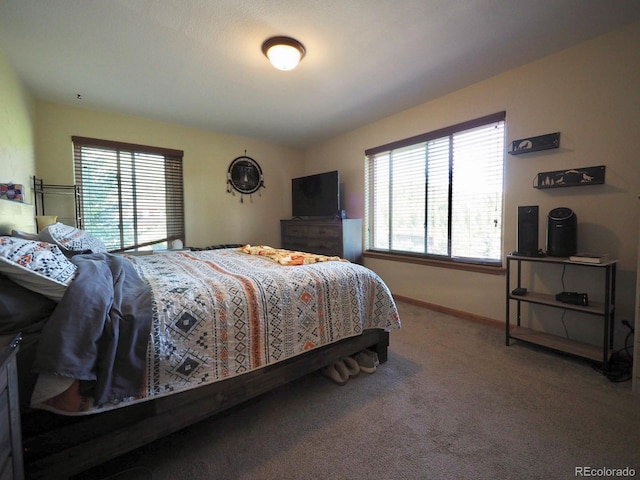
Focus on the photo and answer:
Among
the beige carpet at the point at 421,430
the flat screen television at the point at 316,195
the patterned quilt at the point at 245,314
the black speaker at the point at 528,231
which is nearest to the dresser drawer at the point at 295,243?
the flat screen television at the point at 316,195

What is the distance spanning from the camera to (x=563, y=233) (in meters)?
2.02

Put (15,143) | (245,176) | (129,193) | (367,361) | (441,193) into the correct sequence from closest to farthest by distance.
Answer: (367,361) → (15,143) → (441,193) → (129,193) → (245,176)

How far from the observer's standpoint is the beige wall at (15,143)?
1954mm

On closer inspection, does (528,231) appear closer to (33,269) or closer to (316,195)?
(316,195)

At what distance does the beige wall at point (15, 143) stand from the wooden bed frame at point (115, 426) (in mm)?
1506

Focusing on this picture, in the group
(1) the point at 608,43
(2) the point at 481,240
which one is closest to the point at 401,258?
(2) the point at 481,240

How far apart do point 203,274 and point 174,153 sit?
2747mm

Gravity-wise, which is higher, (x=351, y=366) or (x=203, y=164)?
(x=203, y=164)

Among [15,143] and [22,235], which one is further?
[15,143]

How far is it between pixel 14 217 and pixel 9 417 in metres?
1.94

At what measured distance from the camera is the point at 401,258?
137 inches

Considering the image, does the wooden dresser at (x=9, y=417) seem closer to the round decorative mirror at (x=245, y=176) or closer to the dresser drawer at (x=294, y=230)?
the dresser drawer at (x=294, y=230)

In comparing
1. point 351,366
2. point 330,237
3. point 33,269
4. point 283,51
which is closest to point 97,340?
point 33,269

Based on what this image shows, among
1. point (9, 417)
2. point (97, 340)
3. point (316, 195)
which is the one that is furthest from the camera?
point (316, 195)
